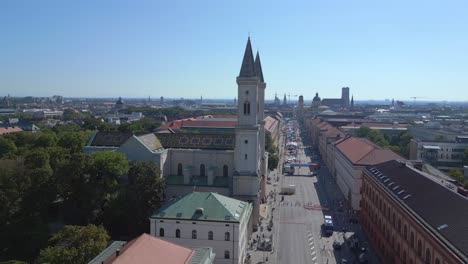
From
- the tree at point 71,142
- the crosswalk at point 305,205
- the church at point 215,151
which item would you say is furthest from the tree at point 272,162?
the tree at point 71,142

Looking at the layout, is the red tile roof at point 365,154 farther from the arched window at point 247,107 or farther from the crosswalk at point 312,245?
the arched window at point 247,107

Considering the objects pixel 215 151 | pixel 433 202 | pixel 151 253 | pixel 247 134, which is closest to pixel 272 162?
pixel 215 151

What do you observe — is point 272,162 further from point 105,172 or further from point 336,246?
point 105,172

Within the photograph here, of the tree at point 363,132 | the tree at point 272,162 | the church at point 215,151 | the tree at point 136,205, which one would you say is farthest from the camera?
the tree at point 363,132

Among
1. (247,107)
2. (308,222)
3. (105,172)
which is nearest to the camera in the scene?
(105,172)

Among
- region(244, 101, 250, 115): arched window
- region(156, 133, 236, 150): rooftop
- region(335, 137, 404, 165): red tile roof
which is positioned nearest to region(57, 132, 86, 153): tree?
region(156, 133, 236, 150): rooftop

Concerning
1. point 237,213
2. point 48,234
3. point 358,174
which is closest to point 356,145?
point 358,174
